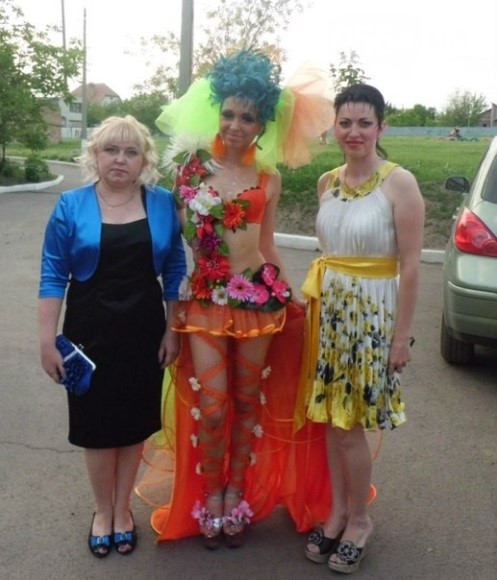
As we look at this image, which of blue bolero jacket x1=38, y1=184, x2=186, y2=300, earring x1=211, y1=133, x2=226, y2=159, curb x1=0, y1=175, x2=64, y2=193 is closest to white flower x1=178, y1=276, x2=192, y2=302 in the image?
blue bolero jacket x1=38, y1=184, x2=186, y2=300

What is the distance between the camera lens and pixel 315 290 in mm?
2830

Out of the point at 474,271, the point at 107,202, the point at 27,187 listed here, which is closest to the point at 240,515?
the point at 107,202

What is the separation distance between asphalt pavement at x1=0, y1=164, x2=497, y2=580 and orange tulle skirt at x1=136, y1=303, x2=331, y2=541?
10 cm

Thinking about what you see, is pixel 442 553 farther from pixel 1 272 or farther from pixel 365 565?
pixel 1 272

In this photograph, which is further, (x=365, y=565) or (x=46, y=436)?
(x=46, y=436)

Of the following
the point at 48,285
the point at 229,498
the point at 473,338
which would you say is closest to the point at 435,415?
the point at 473,338

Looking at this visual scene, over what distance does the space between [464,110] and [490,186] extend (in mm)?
88290

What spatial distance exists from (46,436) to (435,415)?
240cm

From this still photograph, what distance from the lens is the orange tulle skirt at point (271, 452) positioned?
3.01 m

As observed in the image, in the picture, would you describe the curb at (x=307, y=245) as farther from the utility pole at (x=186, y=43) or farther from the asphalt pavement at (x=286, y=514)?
the asphalt pavement at (x=286, y=514)

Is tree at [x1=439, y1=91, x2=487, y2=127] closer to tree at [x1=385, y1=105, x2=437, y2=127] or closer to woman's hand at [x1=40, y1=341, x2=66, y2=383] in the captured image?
tree at [x1=385, y1=105, x2=437, y2=127]

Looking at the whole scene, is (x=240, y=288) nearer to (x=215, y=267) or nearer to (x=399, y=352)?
(x=215, y=267)

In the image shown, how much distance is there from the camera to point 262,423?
311cm

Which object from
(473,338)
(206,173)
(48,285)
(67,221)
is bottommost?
(473,338)
